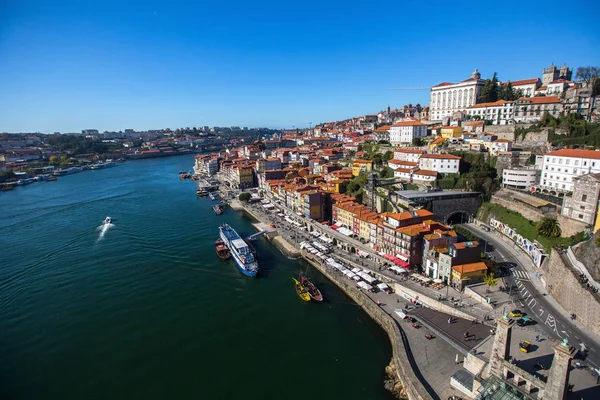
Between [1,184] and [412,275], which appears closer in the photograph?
[412,275]

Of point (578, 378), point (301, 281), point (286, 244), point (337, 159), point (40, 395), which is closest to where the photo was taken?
point (578, 378)

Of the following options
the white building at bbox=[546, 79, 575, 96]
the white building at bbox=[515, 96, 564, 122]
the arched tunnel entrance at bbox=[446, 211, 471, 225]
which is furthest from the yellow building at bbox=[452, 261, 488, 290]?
the white building at bbox=[546, 79, 575, 96]

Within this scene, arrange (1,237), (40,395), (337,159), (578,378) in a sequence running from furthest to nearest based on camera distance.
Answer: (337,159) < (1,237) < (40,395) < (578,378)

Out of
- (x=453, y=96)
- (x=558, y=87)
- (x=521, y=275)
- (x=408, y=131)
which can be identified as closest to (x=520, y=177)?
(x=521, y=275)

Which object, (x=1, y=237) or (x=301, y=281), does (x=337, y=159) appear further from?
(x=1, y=237)

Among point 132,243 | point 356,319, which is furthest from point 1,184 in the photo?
point 356,319

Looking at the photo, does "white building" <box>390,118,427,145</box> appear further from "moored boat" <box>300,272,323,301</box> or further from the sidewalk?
"moored boat" <box>300,272,323,301</box>
